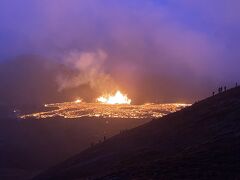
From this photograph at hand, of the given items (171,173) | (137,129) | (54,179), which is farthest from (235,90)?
(171,173)

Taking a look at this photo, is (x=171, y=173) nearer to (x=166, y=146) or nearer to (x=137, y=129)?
(x=166, y=146)

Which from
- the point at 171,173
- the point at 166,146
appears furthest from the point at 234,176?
the point at 166,146

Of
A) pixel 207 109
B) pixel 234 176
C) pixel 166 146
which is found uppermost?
pixel 207 109

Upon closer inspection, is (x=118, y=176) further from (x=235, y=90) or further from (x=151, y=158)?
(x=235, y=90)

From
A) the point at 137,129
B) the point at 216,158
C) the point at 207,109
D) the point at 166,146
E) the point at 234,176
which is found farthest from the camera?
the point at 137,129

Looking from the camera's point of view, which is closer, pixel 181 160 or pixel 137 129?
pixel 181 160

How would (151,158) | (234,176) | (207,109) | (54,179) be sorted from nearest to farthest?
(234,176) → (151,158) → (54,179) → (207,109)

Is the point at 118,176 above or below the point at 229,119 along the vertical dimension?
below
